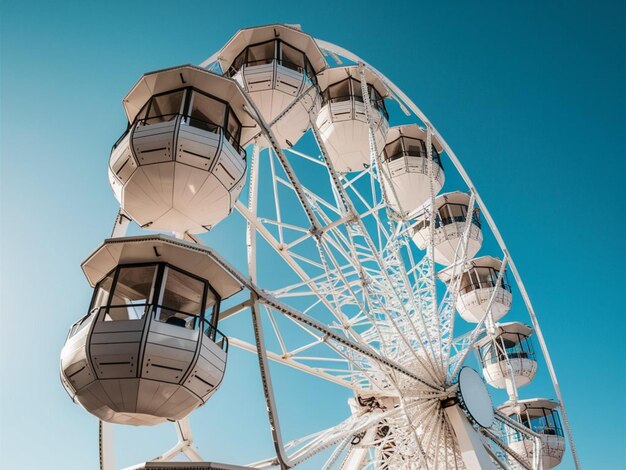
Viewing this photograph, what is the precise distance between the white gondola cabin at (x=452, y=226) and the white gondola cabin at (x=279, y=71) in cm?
877

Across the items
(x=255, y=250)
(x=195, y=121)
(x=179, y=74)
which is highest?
(x=179, y=74)

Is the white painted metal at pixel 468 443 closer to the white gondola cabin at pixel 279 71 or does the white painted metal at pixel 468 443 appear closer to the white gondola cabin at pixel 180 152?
the white gondola cabin at pixel 279 71

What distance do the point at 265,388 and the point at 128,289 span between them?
2.38m

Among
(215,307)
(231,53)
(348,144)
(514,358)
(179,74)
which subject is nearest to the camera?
(215,307)

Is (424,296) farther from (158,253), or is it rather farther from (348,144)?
(158,253)

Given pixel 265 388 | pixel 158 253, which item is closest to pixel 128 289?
pixel 158 253

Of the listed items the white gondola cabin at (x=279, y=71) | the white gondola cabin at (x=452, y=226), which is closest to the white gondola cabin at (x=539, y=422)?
the white gondola cabin at (x=452, y=226)

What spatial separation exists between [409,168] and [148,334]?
11.2 m

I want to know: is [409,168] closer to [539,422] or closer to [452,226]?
[452,226]

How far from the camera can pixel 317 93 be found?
11.3 m

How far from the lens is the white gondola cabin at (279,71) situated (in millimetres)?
10492

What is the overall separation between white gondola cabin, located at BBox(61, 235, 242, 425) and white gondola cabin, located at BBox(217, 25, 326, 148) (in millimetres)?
3954

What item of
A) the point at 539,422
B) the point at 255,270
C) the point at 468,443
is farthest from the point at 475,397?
the point at 539,422

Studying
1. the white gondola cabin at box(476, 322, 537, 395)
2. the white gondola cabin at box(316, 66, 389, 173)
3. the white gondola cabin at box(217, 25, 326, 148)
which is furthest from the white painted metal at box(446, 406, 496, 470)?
the white gondola cabin at box(476, 322, 537, 395)
